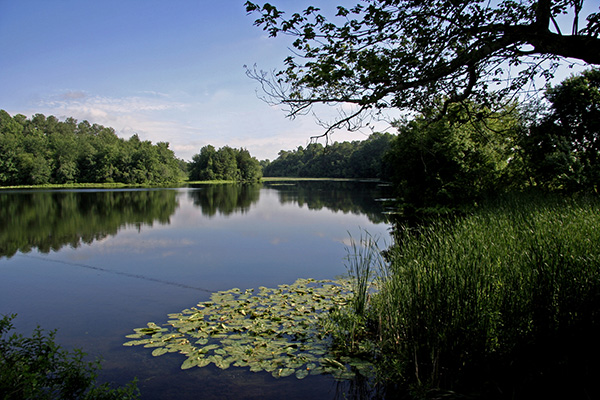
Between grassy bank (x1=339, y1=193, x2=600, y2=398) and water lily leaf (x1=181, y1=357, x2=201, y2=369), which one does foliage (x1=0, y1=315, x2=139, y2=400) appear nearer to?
water lily leaf (x1=181, y1=357, x2=201, y2=369)

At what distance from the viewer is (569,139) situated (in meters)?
14.3

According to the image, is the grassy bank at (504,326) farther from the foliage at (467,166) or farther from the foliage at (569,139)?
the foliage at (467,166)

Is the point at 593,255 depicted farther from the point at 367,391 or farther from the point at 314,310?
the point at 314,310

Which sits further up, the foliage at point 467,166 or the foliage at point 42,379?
the foliage at point 467,166

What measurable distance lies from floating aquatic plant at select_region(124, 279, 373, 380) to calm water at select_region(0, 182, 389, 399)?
0.16m

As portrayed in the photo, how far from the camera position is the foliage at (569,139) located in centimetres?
1307

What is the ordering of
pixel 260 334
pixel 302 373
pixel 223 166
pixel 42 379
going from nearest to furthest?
pixel 42 379
pixel 302 373
pixel 260 334
pixel 223 166

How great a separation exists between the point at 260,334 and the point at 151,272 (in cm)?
559

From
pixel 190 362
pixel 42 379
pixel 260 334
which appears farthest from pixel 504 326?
pixel 42 379

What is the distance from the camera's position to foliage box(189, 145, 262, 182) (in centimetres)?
9281

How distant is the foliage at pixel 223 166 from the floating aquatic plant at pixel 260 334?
3439 inches

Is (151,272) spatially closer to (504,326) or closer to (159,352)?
(159,352)

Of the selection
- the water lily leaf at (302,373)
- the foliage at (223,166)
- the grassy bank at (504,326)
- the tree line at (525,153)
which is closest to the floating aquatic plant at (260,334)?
the water lily leaf at (302,373)

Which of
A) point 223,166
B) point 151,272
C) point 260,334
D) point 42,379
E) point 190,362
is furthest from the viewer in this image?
point 223,166
